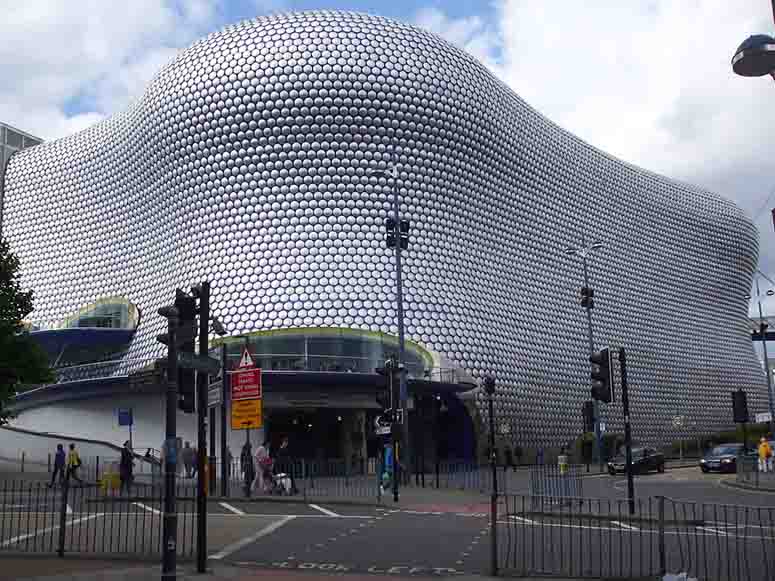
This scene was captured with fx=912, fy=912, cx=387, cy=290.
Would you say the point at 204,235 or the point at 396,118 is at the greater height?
the point at 396,118

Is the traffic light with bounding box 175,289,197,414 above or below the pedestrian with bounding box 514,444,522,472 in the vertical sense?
above

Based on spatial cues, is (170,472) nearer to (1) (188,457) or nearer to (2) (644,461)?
(1) (188,457)

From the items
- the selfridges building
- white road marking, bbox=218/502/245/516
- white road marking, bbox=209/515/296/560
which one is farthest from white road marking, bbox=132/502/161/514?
the selfridges building

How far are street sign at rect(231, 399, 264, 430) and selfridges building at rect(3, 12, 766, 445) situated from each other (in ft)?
63.4

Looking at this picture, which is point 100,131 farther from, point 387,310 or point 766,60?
point 766,60

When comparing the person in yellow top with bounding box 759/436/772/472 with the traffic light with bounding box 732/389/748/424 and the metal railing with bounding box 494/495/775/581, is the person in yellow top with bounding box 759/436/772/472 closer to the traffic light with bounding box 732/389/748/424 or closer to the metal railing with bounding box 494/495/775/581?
the traffic light with bounding box 732/389/748/424

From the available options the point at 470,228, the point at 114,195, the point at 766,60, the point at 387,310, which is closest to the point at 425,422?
the point at 387,310

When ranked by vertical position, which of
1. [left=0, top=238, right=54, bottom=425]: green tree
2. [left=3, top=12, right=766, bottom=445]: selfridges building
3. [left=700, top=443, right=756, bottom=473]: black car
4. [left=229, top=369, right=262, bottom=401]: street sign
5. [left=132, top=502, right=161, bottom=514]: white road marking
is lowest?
[left=132, top=502, right=161, bottom=514]: white road marking

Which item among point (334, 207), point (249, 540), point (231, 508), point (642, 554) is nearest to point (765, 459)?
point (334, 207)

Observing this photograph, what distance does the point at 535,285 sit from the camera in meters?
51.5

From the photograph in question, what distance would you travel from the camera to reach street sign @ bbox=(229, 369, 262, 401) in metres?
19.9

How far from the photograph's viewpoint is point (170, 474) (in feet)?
30.3

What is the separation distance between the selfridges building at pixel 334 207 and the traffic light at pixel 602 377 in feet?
82.5

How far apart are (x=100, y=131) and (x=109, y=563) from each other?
1870 inches
